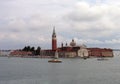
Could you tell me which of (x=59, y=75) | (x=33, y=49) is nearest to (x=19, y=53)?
(x=33, y=49)

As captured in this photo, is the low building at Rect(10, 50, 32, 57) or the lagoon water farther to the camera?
the low building at Rect(10, 50, 32, 57)

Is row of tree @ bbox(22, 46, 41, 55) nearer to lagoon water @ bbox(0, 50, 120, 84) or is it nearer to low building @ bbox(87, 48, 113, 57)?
low building @ bbox(87, 48, 113, 57)

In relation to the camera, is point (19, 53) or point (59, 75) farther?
point (19, 53)

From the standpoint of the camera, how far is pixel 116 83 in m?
36.2

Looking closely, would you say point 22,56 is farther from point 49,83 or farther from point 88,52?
point 49,83

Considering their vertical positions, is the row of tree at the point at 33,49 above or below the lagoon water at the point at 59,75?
above

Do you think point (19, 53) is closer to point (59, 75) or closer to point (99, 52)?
point (99, 52)

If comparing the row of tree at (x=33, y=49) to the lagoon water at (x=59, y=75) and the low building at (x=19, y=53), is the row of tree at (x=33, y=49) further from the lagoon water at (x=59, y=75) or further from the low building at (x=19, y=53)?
the lagoon water at (x=59, y=75)

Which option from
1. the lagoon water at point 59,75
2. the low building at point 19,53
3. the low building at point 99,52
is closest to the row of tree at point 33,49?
the low building at point 19,53

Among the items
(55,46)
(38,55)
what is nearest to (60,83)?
(55,46)

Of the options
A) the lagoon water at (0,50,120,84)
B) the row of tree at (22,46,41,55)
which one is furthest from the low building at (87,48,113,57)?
the lagoon water at (0,50,120,84)

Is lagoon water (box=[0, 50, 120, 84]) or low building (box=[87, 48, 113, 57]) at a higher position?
low building (box=[87, 48, 113, 57])

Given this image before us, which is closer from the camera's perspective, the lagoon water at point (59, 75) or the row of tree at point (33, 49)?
the lagoon water at point (59, 75)

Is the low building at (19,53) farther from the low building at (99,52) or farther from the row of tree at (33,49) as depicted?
the low building at (99,52)
